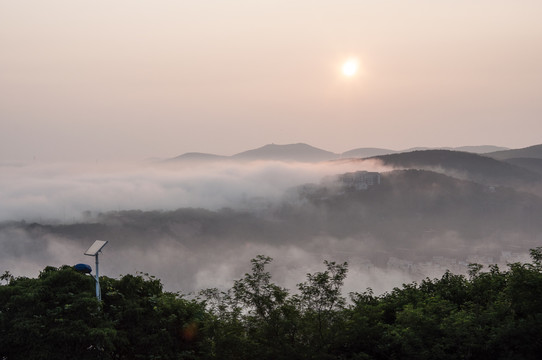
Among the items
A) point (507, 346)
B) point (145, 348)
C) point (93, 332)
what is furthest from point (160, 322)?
point (507, 346)

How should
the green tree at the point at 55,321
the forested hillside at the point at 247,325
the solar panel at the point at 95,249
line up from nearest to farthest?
the solar panel at the point at 95,249 < the green tree at the point at 55,321 < the forested hillside at the point at 247,325

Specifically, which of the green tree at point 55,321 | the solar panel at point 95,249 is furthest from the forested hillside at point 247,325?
the solar panel at point 95,249

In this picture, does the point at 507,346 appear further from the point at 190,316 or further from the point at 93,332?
the point at 93,332

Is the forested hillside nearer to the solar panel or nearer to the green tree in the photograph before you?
the green tree

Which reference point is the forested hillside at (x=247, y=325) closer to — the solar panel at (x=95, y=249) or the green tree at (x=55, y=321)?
the green tree at (x=55, y=321)

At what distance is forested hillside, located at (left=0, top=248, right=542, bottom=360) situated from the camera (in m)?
27.5

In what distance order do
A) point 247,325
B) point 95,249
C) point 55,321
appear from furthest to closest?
point 247,325
point 55,321
point 95,249

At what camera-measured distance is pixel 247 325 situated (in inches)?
1232

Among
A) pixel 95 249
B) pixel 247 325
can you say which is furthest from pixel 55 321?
pixel 247 325

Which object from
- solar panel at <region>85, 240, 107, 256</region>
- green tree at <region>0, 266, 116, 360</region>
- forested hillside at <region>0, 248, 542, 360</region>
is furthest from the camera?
→ forested hillside at <region>0, 248, 542, 360</region>

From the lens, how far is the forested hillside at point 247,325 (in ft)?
90.1

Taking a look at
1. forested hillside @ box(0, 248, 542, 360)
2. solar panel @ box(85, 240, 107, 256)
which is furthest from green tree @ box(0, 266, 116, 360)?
solar panel @ box(85, 240, 107, 256)

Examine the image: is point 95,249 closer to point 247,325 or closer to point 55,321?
point 55,321

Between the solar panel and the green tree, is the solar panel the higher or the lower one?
the higher one
